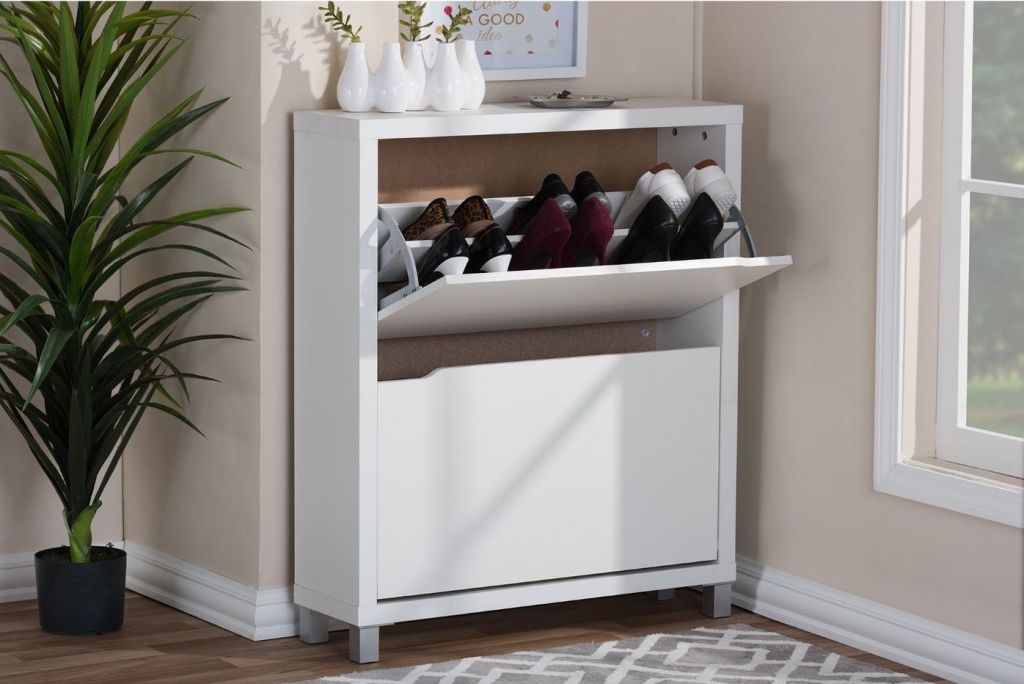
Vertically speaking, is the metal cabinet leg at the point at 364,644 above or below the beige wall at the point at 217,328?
below

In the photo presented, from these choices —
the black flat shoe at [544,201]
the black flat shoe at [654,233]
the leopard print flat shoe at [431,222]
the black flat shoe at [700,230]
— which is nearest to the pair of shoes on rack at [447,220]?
the leopard print flat shoe at [431,222]

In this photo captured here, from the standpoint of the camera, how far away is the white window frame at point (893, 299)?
3422mm

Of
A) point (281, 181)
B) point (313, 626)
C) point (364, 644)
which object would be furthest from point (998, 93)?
point (313, 626)

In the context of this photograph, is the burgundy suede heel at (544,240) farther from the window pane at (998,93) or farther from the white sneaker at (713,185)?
the window pane at (998,93)

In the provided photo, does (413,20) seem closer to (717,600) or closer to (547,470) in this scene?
(547,470)

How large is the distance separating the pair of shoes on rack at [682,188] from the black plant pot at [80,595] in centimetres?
139

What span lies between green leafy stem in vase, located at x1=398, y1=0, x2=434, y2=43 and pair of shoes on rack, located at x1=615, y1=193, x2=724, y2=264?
60cm

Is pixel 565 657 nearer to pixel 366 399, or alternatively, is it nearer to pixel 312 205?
pixel 366 399

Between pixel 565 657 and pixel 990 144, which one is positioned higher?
pixel 990 144

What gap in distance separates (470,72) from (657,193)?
1.57ft

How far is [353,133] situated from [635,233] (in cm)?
66

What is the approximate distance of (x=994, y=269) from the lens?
3350 millimetres

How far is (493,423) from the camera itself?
3516 mm

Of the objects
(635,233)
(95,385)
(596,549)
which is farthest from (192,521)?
(635,233)
